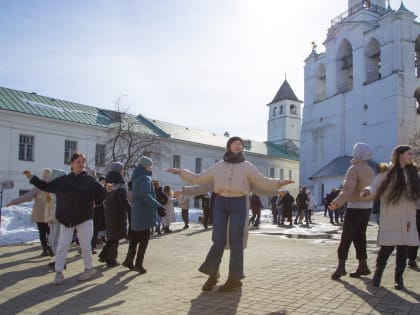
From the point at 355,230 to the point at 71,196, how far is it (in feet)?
14.4

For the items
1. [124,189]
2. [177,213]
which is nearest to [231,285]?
[124,189]

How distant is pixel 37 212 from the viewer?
31.3 feet

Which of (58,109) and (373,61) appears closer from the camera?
(58,109)

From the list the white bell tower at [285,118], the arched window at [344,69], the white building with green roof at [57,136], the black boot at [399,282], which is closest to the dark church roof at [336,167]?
the arched window at [344,69]

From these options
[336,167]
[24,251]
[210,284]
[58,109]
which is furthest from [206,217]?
[336,167]

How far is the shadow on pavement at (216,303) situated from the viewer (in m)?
4.82

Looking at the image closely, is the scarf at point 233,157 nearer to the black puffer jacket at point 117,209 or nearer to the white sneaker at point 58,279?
the black puffer jacket at point 117,209

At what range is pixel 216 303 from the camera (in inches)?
204

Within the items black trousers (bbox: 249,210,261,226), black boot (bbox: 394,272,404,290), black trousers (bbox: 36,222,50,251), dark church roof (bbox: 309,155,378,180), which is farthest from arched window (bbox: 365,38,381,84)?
black boot (bbox: 394,272,404,290)

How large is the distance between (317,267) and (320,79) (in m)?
51.5

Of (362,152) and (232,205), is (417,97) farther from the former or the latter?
(232,205)

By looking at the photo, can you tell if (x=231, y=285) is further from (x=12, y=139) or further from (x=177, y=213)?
(x=12, y=139)

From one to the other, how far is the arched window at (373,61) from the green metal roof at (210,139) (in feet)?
62.2

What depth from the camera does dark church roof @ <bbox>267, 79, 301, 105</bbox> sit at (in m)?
82.1
